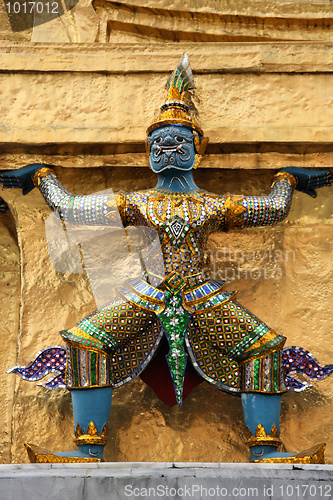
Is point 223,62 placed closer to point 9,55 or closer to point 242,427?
point 9,55

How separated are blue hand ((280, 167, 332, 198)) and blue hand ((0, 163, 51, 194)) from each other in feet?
4.11

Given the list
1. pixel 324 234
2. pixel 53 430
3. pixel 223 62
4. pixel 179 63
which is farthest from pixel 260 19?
pixel 53 430

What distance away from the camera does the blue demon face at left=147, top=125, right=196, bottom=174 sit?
129 inches

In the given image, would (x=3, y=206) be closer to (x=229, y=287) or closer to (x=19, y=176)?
(x=19, y=176)

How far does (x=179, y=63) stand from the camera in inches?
140

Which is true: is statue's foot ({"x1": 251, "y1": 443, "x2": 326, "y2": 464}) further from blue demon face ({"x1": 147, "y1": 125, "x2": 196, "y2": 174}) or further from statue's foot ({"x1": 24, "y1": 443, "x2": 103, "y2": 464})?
blue demon face ({"x1": 147, "y1": 125, "x2": 196, "y2": 174})

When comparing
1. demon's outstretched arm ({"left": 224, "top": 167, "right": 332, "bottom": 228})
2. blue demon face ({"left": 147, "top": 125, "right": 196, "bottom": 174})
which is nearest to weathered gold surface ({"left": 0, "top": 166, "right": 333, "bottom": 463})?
demon's outstretched arm ({"left": 224, "top": 167, "right": 332, "bottom": 228})

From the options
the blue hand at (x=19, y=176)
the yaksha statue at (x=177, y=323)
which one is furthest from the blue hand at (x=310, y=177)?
the blue hand at (x=19, y=176)

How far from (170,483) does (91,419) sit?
2.52 feet

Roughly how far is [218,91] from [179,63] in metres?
0.38

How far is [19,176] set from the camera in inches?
141

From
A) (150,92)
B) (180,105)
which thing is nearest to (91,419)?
(180,105)

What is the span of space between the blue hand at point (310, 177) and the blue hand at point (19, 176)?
49.3 inches

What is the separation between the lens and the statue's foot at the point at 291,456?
9.24 feet
